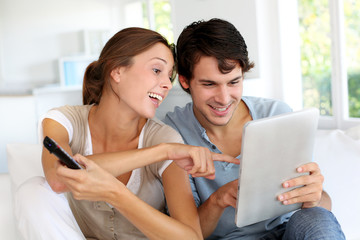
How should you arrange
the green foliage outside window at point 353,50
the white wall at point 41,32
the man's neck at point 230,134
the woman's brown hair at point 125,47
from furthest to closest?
1. the white wall at point 41,32
2. the green foliage outside window at point 353,50
3. the man's neck at point 230,134
4. the woman's brown hair at point 125,47

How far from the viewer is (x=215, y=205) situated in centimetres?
149

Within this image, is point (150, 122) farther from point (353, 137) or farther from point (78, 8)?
point (78, 8)

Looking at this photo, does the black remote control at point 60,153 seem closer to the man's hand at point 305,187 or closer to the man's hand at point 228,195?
the man's hand at point 228,195

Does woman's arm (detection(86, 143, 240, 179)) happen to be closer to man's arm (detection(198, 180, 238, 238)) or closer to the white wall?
man's arm (detection(198, 180, 238, 238))

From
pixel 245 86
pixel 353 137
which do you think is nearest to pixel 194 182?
pixel 353 137

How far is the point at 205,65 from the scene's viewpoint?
5.33 feet

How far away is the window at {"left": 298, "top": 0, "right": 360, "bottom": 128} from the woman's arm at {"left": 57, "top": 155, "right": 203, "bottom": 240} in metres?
1.55

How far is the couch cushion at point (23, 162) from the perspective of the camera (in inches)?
76.6

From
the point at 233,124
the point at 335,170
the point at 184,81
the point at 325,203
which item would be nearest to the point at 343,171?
the point at 335,170

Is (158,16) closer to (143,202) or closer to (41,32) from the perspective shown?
(41,32)

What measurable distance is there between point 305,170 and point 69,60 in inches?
215

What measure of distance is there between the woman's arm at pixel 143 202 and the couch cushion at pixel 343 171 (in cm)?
72

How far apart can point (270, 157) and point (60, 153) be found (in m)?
0.57

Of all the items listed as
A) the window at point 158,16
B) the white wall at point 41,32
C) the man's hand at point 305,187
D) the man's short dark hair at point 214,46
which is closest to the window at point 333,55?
the man's short dark hair at point 214,46
